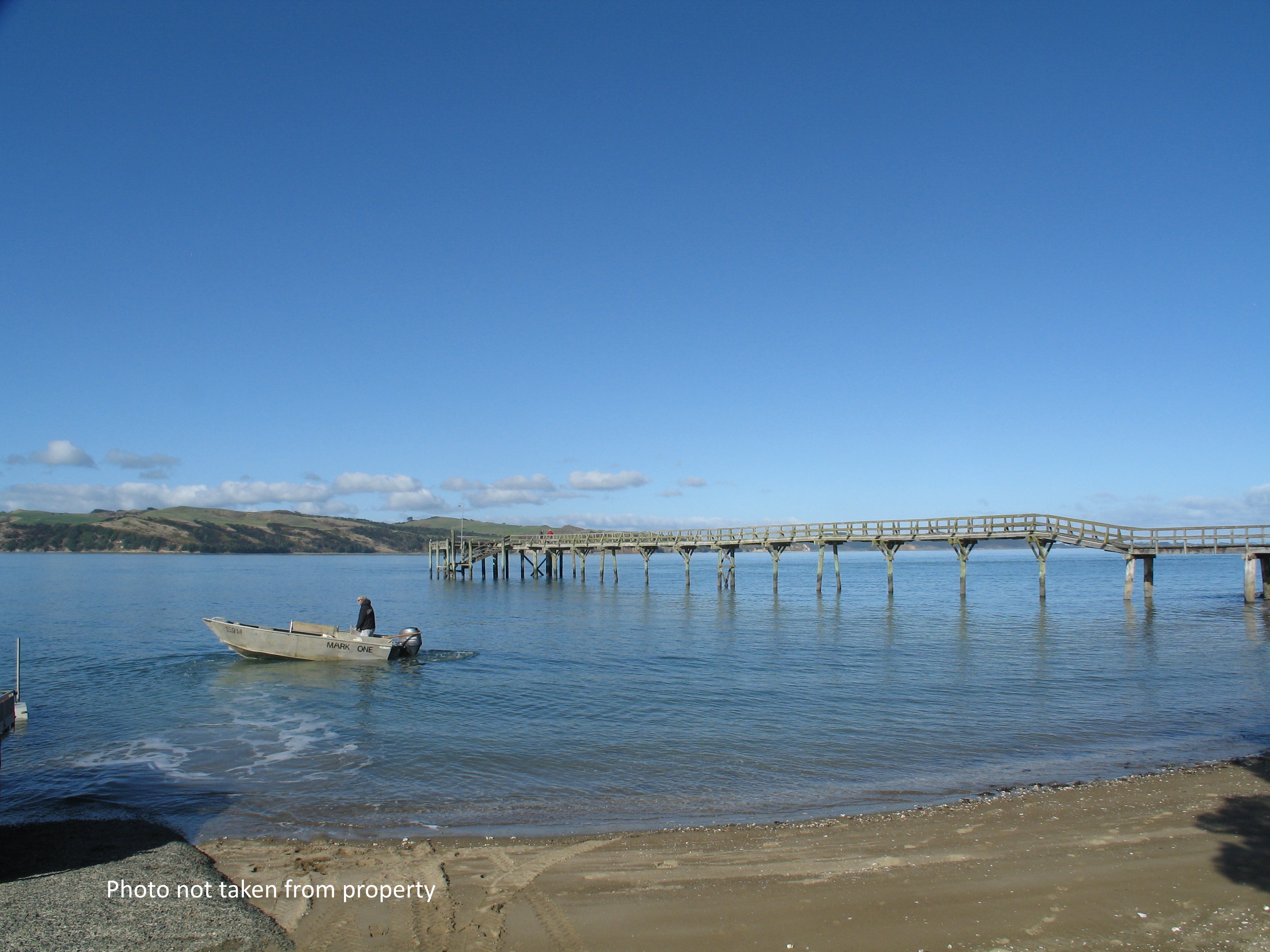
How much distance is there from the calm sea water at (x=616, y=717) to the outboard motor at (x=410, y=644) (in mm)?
658

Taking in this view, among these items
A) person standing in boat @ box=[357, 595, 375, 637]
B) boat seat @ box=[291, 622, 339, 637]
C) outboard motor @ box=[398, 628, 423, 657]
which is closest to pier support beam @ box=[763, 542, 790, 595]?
outboard motor @ box=[398, 628, 423, 657]

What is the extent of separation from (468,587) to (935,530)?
129ft

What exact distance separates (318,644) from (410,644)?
3.02 m

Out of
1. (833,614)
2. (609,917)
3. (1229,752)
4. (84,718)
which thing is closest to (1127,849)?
(609,917)

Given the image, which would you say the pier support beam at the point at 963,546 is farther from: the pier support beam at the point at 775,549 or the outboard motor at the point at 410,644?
the outboard motor at the point at 410,644

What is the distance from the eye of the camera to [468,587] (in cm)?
6475

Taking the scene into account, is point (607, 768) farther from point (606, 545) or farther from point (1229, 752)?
point (606, 545)

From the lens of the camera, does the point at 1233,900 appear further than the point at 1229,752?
No

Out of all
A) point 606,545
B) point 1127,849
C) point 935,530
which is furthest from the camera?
point 606,545

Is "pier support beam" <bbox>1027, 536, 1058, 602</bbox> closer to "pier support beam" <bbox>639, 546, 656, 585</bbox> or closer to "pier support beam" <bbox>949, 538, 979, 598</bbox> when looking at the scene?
"pier support beam" <bbox>949, 538, 979, 598</bbox>

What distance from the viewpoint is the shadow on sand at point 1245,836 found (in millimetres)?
7938

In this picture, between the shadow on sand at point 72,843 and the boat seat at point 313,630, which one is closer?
the shadow on sand at point 72,843

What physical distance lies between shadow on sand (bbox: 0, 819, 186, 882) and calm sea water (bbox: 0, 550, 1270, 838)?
53cm

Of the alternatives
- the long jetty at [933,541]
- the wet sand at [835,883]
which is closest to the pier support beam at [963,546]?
the long jetty at [933,541]
